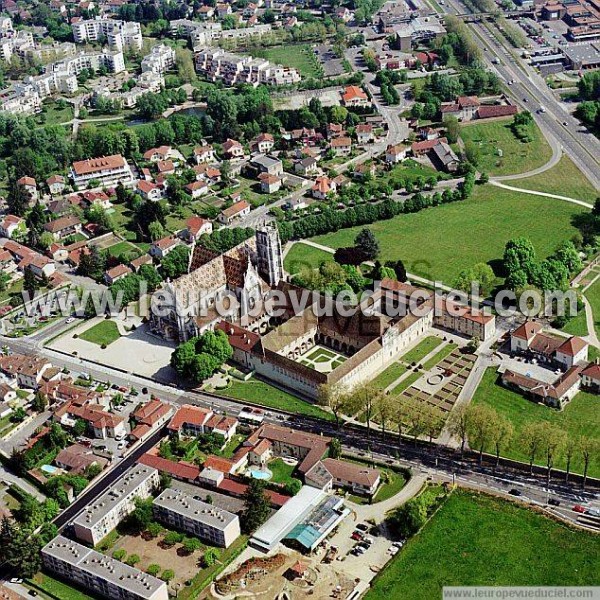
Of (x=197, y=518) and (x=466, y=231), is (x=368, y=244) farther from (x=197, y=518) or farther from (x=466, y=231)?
(x=197, y=518)

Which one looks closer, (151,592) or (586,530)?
(151,592)

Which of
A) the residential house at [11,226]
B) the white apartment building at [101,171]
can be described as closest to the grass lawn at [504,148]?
the white apartment building at [101,171]

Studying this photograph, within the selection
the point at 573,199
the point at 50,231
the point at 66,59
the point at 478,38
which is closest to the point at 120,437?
the point at 50,231

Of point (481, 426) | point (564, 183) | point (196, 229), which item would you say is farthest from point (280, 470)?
point (564, 183)

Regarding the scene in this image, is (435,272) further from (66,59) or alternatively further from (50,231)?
(66,59)

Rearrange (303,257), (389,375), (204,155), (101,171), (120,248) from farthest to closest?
1. (204,155)
2. (101,171)
3. (120,248)
4. (303,257)
5. (389,375)

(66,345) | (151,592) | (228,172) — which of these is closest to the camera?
(151,592)

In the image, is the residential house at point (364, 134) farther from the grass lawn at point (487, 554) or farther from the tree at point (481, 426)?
the grass lawn at point (487, 554)
